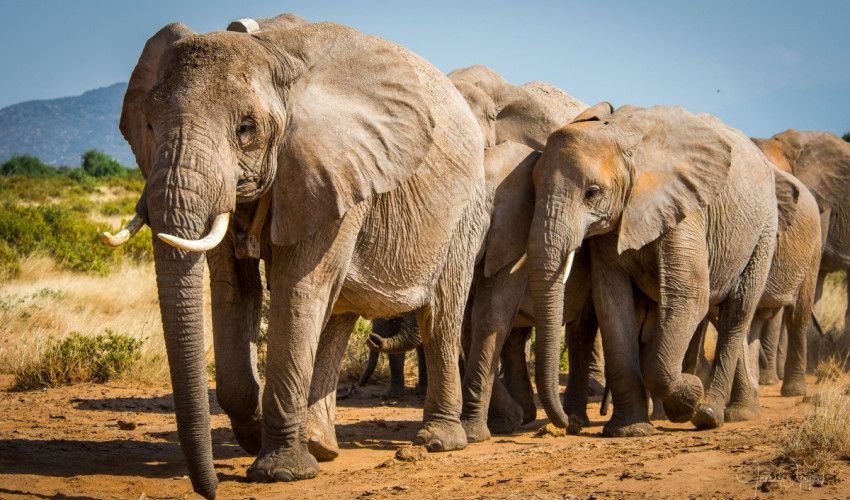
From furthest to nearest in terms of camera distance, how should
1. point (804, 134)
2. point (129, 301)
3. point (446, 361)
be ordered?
point (804, 134)
point (129, 301)
point (446, 361)

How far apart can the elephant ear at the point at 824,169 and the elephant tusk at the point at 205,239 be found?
10093mm

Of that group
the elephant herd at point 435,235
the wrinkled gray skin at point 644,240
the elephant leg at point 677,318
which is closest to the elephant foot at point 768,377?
the elephant herd at point 435,235

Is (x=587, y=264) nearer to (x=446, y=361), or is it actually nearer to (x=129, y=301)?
(x=446, y=361)

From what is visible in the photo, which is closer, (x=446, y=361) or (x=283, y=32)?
(x=283, y=32)

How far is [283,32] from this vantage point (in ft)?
21.0

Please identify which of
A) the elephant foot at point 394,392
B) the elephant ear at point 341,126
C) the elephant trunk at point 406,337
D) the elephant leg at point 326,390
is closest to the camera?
the elephant ear at point 341,126

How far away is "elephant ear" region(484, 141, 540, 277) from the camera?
864 centimetres

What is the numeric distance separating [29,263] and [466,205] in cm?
904

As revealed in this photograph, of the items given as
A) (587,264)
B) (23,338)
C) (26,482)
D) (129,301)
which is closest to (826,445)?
(587,264)

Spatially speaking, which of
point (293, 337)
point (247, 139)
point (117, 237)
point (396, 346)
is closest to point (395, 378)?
point (396, 346)

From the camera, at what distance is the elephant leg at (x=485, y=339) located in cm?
847

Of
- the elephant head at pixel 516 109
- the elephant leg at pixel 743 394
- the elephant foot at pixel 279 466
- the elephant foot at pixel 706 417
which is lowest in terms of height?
the elephant foot at pixel 279 466

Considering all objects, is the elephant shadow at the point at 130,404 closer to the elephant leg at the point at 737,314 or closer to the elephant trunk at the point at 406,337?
the elephant trunk at the point at 406,337

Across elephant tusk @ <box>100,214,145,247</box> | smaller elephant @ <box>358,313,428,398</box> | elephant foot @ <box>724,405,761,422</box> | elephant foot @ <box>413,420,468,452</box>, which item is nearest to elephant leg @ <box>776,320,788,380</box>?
elephant foot @ <box>724,405,761,422</box>
